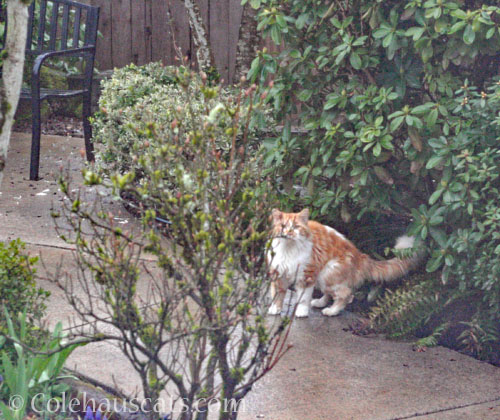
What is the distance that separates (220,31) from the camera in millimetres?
10938

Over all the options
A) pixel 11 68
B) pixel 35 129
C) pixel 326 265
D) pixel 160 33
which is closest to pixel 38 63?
pixel 35 129

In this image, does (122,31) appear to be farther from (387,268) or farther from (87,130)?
(387,268)

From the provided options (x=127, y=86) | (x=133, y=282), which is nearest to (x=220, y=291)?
(x=133, y=282)

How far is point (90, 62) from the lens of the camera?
8.02m

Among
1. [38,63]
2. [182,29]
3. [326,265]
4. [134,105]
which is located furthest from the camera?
[182,29]

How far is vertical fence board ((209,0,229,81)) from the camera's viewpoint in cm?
1088

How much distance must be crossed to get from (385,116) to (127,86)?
2881 mm

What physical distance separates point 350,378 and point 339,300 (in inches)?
37.1

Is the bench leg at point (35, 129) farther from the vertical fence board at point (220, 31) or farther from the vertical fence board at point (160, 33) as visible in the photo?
the vertical fence board at point (160, 33)

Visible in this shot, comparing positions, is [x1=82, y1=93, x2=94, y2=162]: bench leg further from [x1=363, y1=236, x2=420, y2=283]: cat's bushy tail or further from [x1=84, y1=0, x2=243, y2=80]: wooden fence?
[x1=363, y1=236, x2=420, y2=283]: cat's bushy tail

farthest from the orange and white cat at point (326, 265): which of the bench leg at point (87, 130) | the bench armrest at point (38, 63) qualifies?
the bench leg at point (87, 130)

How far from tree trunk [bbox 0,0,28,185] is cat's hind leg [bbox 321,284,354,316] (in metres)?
2.28

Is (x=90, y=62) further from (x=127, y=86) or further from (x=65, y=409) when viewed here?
(x=65, y=409)

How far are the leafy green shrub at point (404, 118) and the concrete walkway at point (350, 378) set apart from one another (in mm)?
431
